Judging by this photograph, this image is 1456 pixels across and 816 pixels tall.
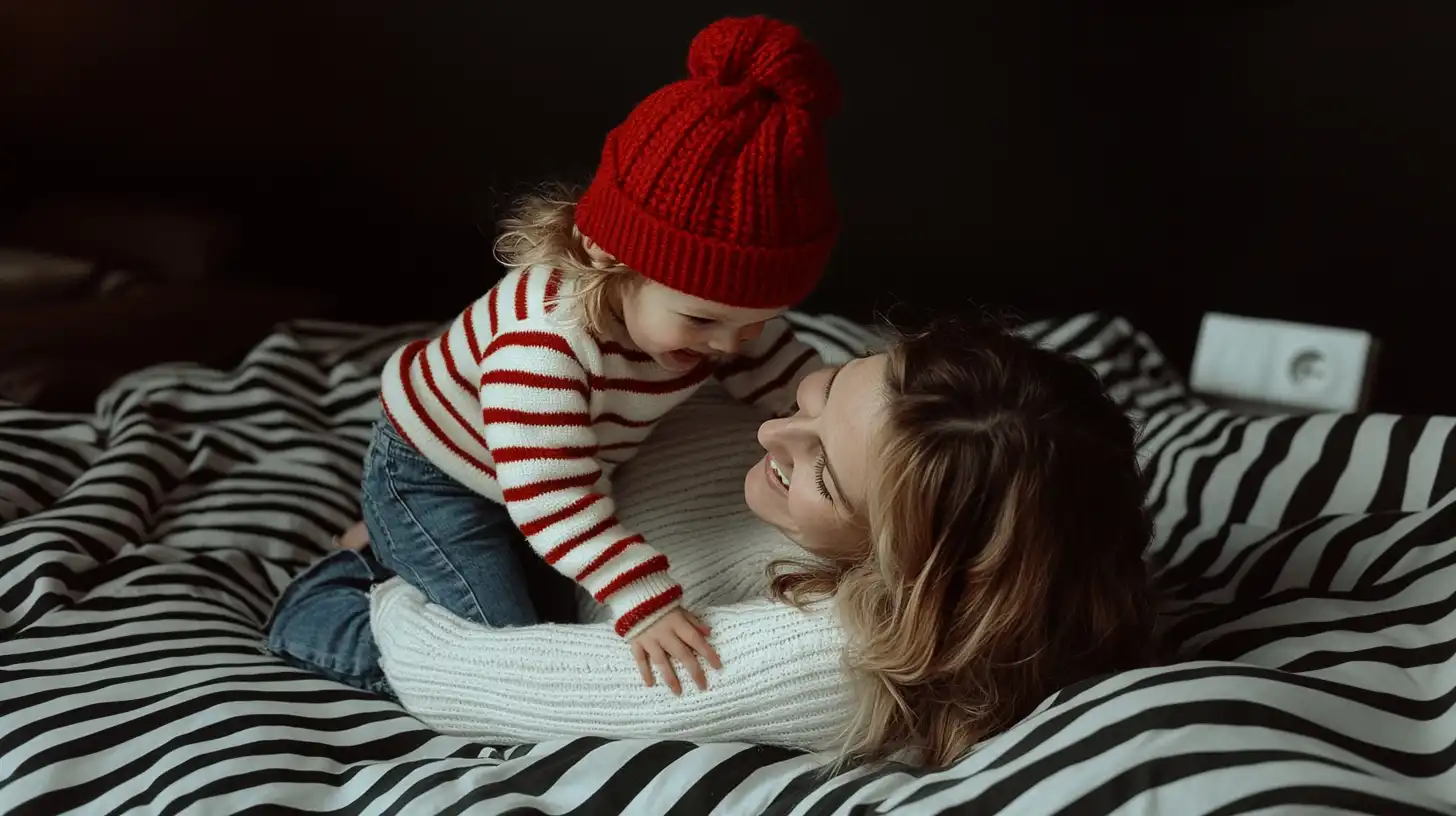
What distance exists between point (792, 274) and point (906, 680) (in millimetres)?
328

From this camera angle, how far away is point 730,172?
90 cm

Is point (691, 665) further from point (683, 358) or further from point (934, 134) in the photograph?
point (934, 134)

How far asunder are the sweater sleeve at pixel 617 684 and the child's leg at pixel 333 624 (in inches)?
4.5

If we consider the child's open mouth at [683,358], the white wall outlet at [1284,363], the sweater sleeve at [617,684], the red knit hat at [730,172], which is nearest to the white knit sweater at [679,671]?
the sweater sleeve at [617,684]

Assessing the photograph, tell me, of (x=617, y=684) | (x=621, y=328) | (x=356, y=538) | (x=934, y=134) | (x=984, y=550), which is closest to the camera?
(x=984, y=550)

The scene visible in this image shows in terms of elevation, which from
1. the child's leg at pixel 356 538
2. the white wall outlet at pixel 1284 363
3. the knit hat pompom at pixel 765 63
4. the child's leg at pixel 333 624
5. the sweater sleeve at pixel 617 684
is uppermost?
the knit hat pompom at pixel 765 63

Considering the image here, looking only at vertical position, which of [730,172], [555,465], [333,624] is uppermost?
[730,172]

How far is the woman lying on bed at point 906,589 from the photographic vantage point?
32.1 inches

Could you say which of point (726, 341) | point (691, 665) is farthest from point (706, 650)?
point (726, 341)

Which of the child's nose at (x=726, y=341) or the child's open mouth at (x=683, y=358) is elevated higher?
the child's nose at (x=726, y=341)

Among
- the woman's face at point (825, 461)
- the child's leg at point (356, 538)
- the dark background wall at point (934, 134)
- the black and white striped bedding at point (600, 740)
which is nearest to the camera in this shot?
the black and white striped bedding at point (600, 740)

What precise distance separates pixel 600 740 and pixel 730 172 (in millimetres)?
445

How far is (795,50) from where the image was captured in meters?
0.93

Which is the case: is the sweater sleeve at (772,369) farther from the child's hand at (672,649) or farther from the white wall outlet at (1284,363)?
the white wall outlet at (1284,363)
